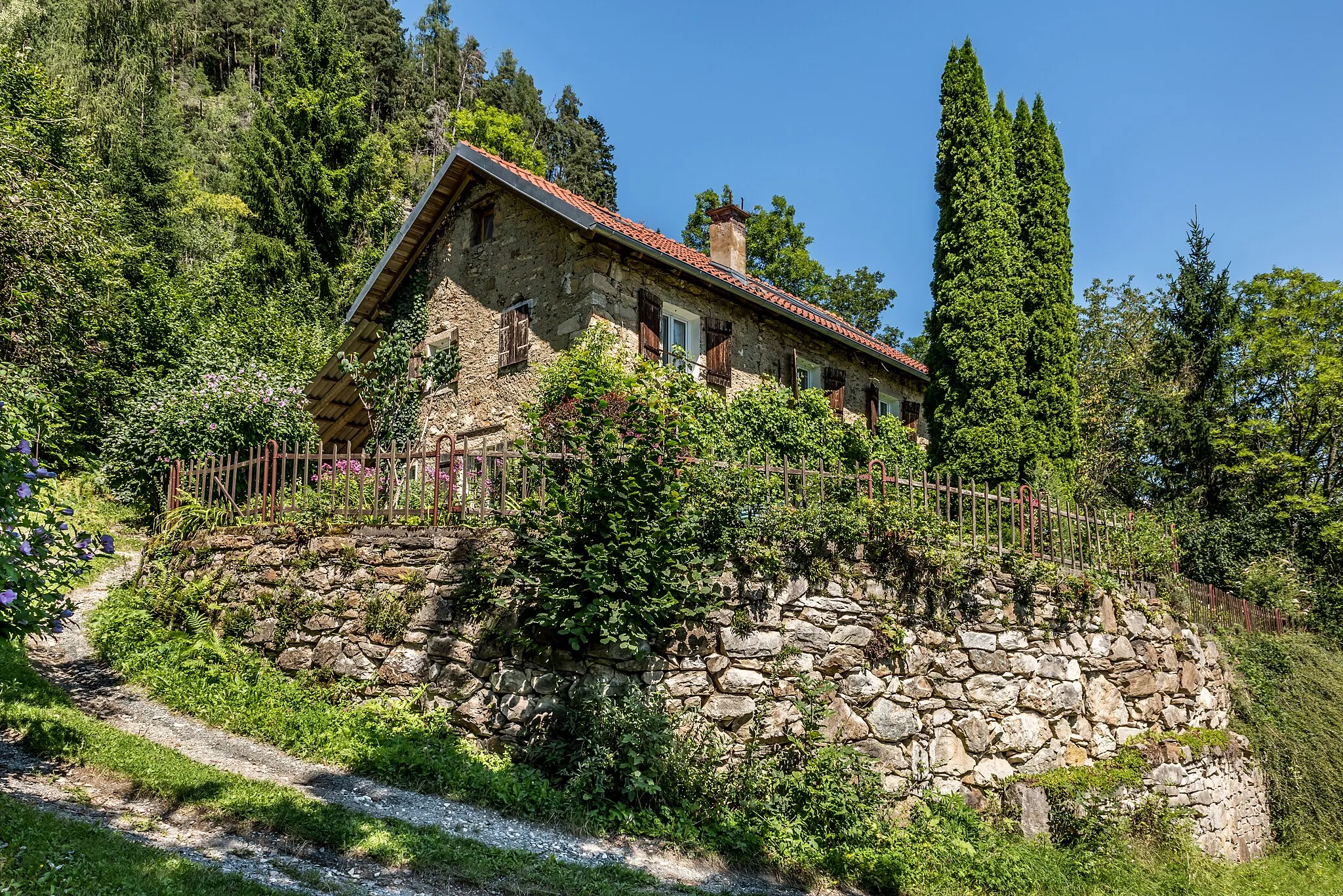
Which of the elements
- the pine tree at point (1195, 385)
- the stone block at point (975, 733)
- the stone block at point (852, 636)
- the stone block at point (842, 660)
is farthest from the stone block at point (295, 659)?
the pine tree at point (1195, 385)

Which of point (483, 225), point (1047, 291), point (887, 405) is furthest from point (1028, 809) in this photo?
point (483, 225)

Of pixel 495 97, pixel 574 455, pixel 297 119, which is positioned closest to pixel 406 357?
pixel 574 455

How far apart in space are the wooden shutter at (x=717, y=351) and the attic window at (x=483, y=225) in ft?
14.5

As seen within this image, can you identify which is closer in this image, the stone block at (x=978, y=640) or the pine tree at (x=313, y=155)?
the stone block at (x=978, y=640)

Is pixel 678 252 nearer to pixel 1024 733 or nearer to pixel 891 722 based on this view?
pixel 891 722

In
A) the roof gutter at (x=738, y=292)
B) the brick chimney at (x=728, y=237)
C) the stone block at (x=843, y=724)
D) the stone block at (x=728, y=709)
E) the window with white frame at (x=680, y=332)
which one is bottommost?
the stone block at (x=843, y=724)

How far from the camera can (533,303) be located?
14836mm

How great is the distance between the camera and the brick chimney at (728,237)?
64.4 ft

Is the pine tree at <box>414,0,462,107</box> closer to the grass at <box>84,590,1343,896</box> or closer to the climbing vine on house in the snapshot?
the climbing vine on house

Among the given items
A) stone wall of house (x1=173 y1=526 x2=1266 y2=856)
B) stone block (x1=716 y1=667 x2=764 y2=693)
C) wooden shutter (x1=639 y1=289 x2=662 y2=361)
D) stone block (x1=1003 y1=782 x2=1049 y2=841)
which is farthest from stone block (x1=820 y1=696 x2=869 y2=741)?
wooden shutter (x1=639 y1=289 x2=662 y2=361)

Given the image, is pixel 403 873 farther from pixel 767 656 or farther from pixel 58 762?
pixel 767 656

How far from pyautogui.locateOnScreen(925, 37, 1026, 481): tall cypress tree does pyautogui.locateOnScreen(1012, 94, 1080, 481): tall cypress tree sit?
10.6 inches

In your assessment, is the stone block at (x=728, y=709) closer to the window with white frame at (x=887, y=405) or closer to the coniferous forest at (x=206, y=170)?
the coniferous forest at (x=206, y=170)

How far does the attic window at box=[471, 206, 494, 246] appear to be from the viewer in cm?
1602
